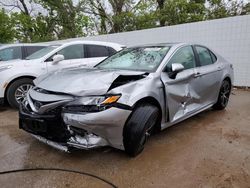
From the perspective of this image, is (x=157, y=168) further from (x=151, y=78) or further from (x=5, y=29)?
(x=5, y=29)

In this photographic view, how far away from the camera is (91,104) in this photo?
2.41 m

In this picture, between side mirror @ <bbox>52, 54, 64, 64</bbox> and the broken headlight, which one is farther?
side mirror @ <bbox>52, 54, 64, 64</bbox>

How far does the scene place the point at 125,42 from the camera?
33.2ft

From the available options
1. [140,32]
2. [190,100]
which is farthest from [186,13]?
[190,100]

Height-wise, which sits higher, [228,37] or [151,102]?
[228,37]

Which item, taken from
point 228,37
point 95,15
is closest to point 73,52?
point 228,37

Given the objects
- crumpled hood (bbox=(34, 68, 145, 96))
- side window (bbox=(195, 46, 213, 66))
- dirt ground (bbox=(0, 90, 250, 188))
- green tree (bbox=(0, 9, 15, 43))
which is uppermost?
green tree (bbox=(0, 9, 15, 43))

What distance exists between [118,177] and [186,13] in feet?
41.9

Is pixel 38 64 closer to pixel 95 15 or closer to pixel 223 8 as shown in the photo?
pixel 223 8

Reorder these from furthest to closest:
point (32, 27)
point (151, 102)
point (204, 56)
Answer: point (32, 27) → point (204, 56) → point (151, 102)

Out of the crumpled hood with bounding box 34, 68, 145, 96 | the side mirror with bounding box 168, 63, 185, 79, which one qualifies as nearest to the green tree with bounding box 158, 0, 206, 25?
the side mirror with bounding box 168, 63, 185, 79

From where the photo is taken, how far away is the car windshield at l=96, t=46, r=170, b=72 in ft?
10.6

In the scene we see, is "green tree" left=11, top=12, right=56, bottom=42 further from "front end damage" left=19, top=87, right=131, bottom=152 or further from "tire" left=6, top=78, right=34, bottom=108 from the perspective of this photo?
"front end damage" left=19, top=87, right=131, bottom=152

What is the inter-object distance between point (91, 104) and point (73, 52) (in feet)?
12.3
